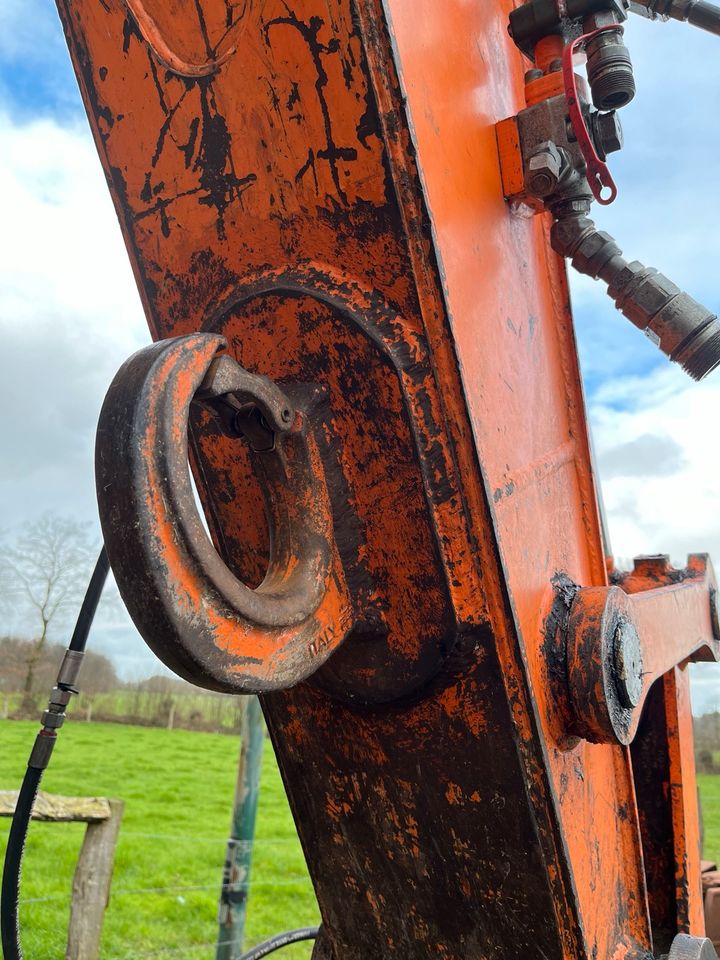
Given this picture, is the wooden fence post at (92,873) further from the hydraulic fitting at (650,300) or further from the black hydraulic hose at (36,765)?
the hydraulic fitting at (650,300)

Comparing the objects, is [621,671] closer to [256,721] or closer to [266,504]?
[266,504]

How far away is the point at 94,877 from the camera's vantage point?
5512mm

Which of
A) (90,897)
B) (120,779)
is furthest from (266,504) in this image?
(120,779)

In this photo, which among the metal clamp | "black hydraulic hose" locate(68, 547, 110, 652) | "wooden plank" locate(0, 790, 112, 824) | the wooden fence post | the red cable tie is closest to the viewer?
the metal clamp

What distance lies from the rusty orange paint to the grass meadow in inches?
174

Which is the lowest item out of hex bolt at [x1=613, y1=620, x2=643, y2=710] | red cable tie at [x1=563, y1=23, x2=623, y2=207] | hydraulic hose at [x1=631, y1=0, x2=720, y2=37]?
hex bolt at [x1=613, y1=620, x2=643, y2=710]

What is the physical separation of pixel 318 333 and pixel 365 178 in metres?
0.20

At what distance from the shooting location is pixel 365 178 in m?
0.97

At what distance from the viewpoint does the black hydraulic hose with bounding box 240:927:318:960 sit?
1.96 meters

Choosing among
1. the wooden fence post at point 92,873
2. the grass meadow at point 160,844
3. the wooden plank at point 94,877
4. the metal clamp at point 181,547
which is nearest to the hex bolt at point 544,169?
the metal clamp at point 181,547

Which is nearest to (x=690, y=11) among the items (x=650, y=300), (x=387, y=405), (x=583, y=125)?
(x=583, y=125)

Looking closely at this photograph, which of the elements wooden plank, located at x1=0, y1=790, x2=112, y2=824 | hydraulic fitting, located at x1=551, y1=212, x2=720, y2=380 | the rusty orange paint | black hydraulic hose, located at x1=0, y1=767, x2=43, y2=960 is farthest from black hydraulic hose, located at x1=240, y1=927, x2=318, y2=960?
wooden plank, located at x1=0, y1=790, x2=112, y2=824

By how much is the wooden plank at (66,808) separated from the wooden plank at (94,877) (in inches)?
2.7

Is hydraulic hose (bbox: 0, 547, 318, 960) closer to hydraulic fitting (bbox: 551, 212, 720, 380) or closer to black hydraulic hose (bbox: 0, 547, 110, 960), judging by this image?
black hydraulic hose (bbox: 0, 547, 110, 960)
